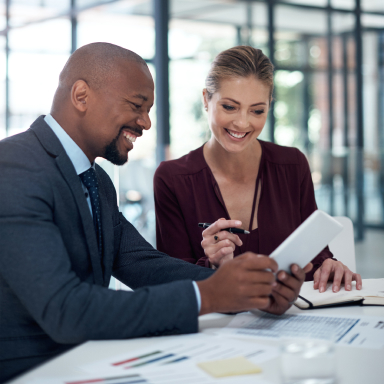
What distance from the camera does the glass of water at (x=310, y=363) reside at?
90 centimetres

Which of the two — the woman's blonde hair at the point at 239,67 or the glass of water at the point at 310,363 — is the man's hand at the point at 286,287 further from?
the woman's blonde hair at the point at 239,67

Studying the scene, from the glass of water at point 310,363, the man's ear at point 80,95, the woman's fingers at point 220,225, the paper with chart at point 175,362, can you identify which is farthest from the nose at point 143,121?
the glass of water at point 310,363

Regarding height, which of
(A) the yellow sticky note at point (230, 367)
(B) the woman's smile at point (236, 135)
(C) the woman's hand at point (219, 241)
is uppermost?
(B) the woman's smile at point (236, 135)

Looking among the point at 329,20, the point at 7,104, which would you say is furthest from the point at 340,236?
the point at 329,20

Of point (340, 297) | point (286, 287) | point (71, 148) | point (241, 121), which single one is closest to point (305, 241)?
point (286, 287)

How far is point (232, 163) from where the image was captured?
236cm

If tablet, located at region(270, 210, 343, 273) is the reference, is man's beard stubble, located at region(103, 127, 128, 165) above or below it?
above

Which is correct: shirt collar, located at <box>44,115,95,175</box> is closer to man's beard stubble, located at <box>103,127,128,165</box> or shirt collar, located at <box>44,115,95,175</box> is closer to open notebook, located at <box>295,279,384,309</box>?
man's beard stubble, located at <box>103,127,128,165</box>

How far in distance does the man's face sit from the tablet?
615mm

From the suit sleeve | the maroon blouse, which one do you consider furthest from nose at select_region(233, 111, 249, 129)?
the suit sleeve

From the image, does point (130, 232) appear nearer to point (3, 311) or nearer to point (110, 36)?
point (3, 311)

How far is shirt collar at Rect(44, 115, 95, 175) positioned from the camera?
1506 mm

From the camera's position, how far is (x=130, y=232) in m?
1.81

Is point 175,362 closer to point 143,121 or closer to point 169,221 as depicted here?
point 143,121
